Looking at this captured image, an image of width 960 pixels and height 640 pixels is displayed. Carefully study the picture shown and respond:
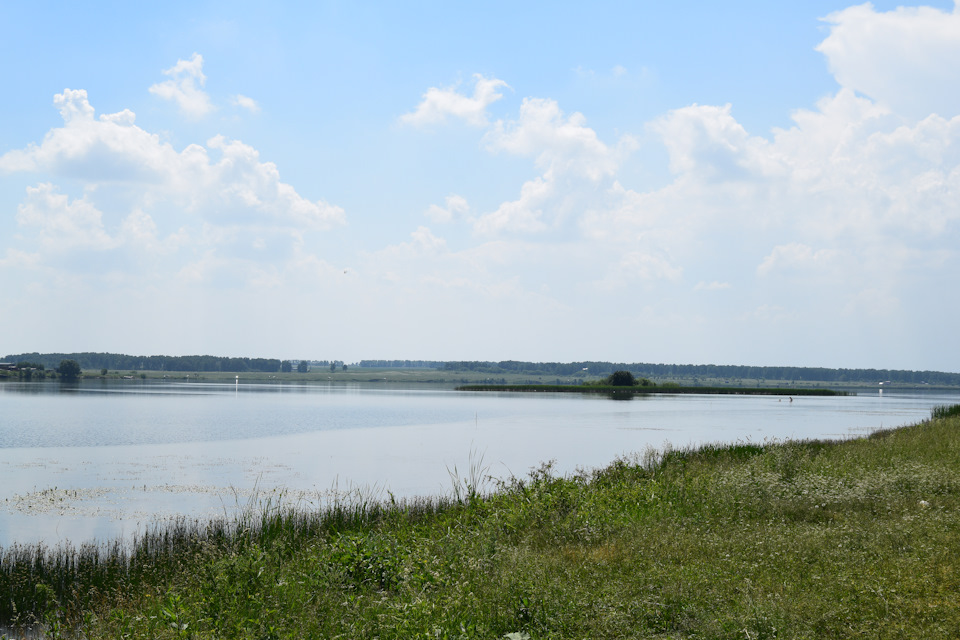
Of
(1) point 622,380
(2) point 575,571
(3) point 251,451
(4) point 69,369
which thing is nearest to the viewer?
(2) point 575,571

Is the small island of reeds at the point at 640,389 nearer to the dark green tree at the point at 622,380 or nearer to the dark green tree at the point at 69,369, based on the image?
the dark green tree at the point at 622,380

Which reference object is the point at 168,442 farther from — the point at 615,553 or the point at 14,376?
the point at 14,376

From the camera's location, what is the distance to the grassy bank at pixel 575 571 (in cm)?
717

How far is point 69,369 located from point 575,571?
168 m

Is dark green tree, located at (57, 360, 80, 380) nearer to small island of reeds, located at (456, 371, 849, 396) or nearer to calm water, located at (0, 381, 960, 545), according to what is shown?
small island of reeds, located at (456, 371, 849, 396)

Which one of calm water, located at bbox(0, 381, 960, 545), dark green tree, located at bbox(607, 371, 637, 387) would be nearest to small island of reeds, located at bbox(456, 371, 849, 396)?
dark green tree, located at bbox(607, 371, 637, 387)

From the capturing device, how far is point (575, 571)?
8.70m

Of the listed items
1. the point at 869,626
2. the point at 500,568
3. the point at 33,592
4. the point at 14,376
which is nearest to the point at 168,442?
the point at 33,592

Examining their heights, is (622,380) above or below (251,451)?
below

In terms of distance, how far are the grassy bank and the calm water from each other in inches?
213

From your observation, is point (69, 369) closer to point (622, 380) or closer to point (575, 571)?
point (622, 380)

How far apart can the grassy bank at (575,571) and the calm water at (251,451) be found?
213 inches

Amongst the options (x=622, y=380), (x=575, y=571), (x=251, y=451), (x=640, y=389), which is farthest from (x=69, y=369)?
(x=575, y=571)

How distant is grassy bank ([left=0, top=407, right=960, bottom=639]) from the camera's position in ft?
23.5
